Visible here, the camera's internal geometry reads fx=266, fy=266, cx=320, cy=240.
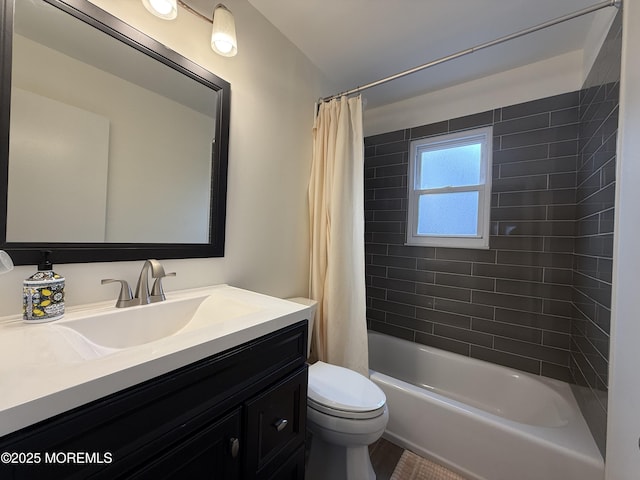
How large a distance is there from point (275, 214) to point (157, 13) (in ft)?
3.30

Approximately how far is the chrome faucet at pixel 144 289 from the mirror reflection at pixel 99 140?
0.51 ft

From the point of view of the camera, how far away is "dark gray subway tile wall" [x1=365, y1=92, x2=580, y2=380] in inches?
68.6

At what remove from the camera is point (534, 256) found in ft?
5.98

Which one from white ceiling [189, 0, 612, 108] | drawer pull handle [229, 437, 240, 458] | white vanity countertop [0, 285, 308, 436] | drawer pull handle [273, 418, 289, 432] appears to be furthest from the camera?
white ceiling [189, 0, 612, 108]

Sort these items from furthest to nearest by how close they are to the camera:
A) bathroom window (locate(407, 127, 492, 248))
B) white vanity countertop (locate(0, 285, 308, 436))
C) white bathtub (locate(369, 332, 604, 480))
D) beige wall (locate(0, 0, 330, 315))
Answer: bathroom window (locate(407, 127, 492, 248)) < white bathtub (locate(369, 332, 604, 480)) < beige wall (locate(0, 0, 330, 315)) < white vanity countertop (locate(0, 285, 308, 436))

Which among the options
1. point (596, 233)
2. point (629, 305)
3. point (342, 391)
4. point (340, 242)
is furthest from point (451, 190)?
point (342, 391)

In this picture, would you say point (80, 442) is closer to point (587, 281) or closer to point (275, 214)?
point (275, 214)

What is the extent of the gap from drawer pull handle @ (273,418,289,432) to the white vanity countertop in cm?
33

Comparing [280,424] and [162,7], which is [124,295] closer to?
[280,424]

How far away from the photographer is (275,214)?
1.64m

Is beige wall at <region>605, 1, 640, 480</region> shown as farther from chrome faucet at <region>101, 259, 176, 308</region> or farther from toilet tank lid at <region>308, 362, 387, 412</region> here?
chrome faucet at <region>101, 259, 176, 308</region>

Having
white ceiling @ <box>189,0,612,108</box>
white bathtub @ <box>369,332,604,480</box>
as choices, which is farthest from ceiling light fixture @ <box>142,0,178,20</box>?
white bathtub @ <box>369,332,604,480</box>

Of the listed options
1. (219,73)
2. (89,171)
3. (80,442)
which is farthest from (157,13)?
(80,442)

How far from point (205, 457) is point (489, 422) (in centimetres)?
135
